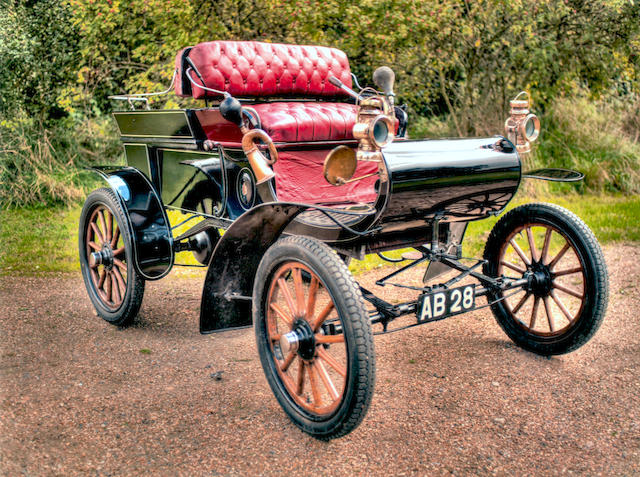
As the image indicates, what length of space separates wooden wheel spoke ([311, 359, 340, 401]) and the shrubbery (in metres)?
5.62

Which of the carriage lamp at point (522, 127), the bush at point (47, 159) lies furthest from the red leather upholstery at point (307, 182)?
the bush at point (47, 159)

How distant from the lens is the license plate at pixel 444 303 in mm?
2709

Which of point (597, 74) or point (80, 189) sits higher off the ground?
point (597, 74)

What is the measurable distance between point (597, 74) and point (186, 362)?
7347mm

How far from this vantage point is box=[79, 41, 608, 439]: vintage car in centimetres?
261

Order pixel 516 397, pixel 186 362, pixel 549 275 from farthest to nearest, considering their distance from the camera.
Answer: pixel 186 362 → pixel 549 275 → pixel 516 397

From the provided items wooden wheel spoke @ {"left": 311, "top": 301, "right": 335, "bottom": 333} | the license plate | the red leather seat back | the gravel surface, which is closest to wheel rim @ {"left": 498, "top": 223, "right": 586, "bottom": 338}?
the gravel surface

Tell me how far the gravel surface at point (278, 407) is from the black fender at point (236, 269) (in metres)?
0.33

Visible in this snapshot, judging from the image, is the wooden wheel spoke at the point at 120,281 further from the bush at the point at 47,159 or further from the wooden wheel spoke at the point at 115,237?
the bush at the point at 47,159

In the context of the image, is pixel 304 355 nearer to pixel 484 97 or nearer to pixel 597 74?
pixel 484 97

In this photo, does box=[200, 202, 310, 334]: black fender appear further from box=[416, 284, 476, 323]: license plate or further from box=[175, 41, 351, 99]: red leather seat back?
box=[175, 41, 351, 99]: red leather seat back

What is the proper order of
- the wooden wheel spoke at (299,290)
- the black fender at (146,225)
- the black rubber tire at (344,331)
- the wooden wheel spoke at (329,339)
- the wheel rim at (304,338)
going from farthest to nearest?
the black fender at (146,225) < the wooden wheel spoke at (299,290) < the wheel rim at (304,338) < the wooden wheel spoke at (329,339) < the black rubber tire at (344,331)

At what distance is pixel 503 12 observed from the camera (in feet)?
27.0

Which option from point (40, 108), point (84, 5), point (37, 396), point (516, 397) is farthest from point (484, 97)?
point (37, 396)
